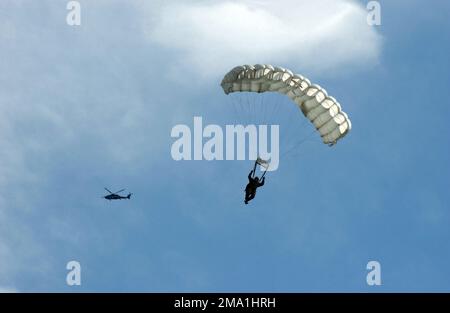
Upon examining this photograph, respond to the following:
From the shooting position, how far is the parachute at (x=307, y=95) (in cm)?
6141

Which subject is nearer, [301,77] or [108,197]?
[301,77]

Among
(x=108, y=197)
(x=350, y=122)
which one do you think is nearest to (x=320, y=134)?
(x=350, y=122)

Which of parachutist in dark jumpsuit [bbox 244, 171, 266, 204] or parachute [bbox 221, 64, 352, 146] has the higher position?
parachute [bbox 221, 64, 352, 146]

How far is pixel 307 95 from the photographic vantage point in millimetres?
61375

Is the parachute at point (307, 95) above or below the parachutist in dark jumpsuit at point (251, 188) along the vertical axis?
above

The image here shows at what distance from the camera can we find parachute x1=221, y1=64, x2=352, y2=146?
201 ft
